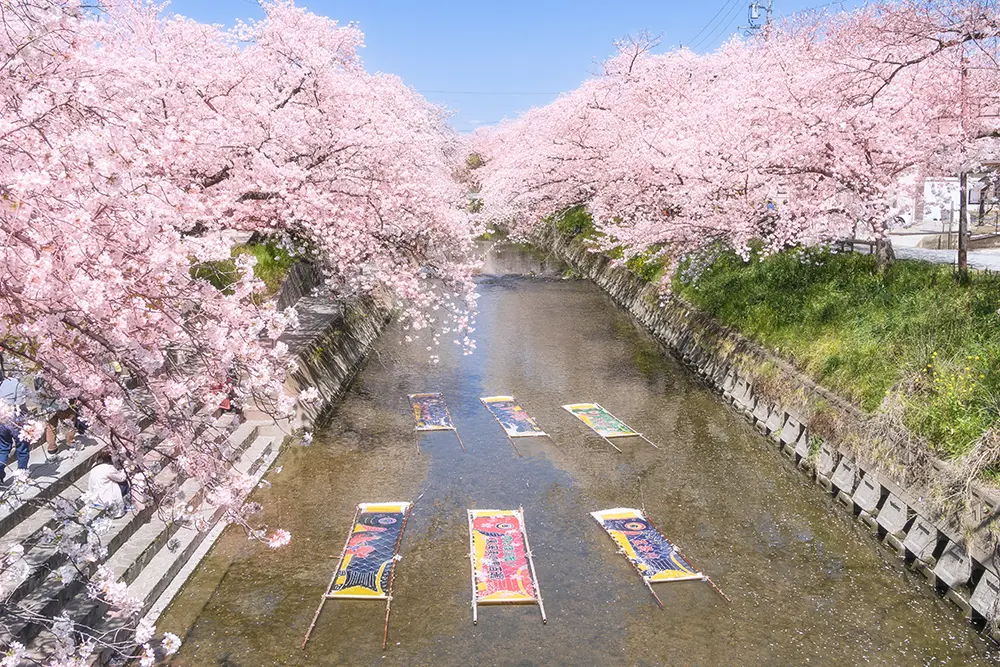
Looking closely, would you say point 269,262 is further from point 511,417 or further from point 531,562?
point 531,562

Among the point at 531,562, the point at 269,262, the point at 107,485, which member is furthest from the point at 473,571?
the point at 269,262

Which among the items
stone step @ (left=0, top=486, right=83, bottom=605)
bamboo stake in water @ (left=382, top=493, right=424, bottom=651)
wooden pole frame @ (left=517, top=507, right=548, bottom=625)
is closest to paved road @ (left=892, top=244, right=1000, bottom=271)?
wooden pole frame @ (left=517, top=507, right=548, bottom=625)

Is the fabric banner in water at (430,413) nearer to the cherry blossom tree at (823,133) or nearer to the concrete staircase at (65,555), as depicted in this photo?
the concrete staircase at (65,555)

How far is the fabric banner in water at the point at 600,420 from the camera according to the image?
17281 millimetres

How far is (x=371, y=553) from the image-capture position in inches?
467

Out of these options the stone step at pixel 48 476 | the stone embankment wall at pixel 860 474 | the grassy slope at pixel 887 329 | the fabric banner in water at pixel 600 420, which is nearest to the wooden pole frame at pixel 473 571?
the fabric banner in water at pixel 600 420

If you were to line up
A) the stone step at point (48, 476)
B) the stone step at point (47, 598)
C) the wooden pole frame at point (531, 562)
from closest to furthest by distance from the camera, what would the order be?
the stone step at point (47, 598) → the stone step at point (48, 476) → the wooden pole frame at point (531, 562)

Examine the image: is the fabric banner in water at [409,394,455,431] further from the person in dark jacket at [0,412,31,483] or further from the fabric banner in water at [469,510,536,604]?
the person in dark jacket at [0,412,31,483]

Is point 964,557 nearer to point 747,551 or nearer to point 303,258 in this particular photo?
point 747,551

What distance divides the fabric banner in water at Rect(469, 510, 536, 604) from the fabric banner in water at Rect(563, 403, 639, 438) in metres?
4.78

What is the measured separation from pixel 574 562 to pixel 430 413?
7760mm

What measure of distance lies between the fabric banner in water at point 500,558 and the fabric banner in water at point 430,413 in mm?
4739

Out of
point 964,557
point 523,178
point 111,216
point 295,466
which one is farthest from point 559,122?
point 111,216

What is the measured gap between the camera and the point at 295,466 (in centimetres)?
1548
